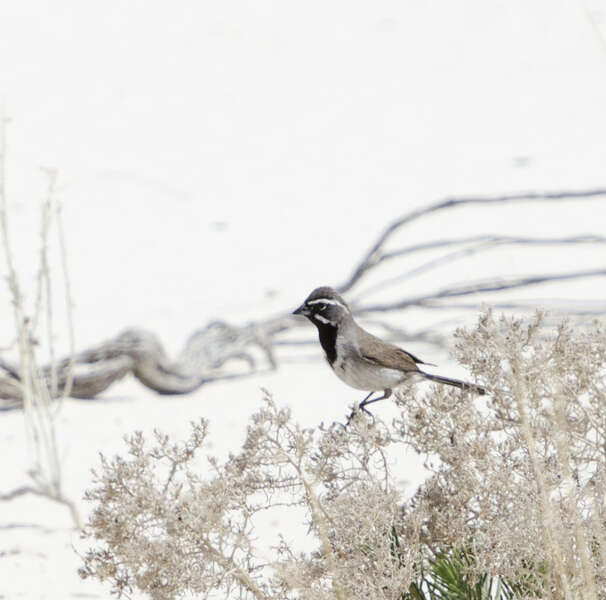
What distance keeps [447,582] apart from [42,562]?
2.09m

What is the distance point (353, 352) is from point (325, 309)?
0.50ft

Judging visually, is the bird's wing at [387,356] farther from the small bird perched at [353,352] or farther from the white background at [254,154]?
the white background at [254,154]

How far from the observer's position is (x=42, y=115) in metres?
11.6

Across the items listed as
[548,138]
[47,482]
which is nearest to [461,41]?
[548,138]

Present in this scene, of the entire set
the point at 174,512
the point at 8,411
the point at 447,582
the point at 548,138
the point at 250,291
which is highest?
the point at 548,138

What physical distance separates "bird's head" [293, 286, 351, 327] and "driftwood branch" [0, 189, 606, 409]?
8.24 ft

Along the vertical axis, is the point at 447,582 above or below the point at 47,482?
below

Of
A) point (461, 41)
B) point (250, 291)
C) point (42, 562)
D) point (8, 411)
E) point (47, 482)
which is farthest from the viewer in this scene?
point (461, 41)

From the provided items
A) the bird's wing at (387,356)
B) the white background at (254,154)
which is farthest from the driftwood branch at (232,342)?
the bird's wing at (387,356)

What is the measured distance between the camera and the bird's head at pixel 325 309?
3402mm

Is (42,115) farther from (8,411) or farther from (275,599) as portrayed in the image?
(275,599)

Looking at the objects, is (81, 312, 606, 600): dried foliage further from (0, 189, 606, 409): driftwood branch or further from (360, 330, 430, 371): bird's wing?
(0, 189, 606, 409): driftwood branch

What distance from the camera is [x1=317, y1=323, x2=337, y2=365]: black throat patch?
11.3 feet

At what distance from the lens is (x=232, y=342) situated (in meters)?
7.15
